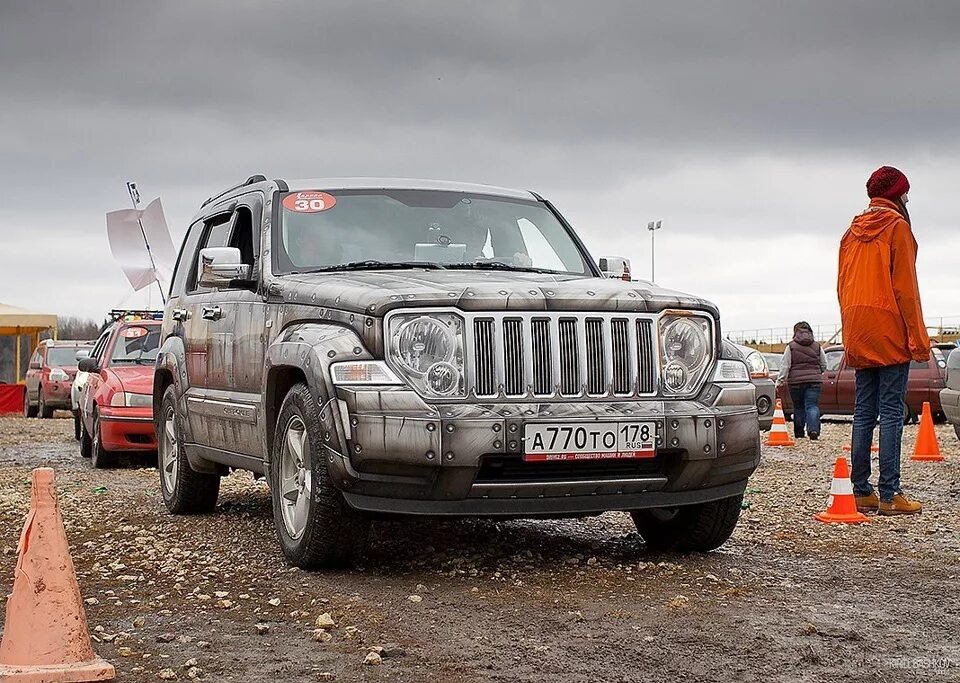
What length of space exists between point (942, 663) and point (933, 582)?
158cm

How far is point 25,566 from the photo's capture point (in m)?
4.15

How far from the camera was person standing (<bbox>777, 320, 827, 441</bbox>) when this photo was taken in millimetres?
18156

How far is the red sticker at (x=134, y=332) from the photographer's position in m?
15.0

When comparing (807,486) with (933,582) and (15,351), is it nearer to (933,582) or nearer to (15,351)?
(933,582)

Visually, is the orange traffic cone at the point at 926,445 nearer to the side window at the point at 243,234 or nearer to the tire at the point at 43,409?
the side window at the point at 243,234

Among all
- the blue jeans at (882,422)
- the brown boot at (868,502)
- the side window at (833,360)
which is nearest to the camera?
the blue jeans at (882,422)

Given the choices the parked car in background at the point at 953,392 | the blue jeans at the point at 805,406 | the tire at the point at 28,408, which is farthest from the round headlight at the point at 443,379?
the tire at the point at 28,408

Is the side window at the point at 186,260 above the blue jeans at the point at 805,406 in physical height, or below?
above

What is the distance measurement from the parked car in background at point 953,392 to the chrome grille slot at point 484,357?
7.75 meters

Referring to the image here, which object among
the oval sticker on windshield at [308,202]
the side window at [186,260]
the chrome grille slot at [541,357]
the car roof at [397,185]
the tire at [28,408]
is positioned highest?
the car roof at [397,185]

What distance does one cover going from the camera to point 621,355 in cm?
584

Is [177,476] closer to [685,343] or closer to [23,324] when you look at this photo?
[685,343]

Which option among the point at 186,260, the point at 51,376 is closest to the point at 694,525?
the point at 186,260

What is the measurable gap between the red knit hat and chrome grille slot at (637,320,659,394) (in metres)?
2.95
